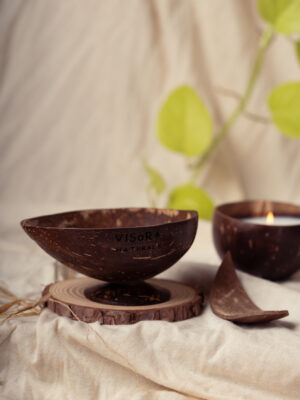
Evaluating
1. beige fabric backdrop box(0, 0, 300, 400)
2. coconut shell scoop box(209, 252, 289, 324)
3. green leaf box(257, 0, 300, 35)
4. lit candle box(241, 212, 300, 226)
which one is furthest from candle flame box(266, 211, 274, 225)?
green leaf box(257, 0, 300, 35)

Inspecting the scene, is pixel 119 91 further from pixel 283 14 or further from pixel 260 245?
pixel 260 245

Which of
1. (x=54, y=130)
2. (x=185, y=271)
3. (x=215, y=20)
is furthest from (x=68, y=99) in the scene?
(x=185, y=271)

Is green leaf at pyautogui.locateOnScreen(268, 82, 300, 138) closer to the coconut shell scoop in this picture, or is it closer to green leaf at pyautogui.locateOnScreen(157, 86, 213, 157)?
green leaf at pyautogui.locateOnScreen(157, 86, 213, 157)

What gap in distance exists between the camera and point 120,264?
602 mm

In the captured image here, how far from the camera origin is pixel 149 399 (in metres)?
0.55

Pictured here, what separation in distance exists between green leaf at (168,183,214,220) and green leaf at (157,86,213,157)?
0.07 meters

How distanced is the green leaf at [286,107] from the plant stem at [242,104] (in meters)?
0.18

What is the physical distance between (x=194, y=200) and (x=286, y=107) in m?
0.24

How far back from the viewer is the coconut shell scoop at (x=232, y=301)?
0.61 meters

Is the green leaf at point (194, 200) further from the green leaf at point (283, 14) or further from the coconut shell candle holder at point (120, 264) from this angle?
the coconut shell candle holder at point (120, 264)

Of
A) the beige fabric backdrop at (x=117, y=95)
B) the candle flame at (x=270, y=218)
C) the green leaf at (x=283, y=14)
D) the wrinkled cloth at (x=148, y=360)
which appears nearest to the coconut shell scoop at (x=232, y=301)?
the wrinkled cloth at (x=148, y=360)

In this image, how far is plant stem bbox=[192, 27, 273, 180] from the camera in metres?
1.21

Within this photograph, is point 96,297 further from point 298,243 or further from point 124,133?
point 124,133

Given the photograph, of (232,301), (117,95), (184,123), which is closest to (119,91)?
(117,95)
